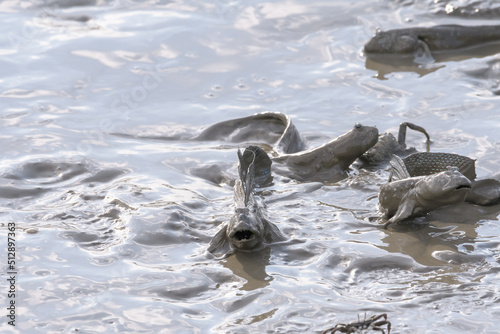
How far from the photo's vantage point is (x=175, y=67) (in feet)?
24.6

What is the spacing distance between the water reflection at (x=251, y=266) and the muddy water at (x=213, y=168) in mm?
15

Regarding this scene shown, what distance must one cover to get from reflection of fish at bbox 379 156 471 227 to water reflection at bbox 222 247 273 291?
2.87ft

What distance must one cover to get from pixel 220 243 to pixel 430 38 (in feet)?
16.1

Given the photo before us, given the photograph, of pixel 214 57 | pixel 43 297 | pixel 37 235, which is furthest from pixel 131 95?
pixel 43 297

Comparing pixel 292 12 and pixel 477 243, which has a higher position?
pixel 292 12

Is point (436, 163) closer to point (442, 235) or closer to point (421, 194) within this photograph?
A: point (421, 194)

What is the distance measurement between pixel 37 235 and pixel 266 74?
357 centimetres

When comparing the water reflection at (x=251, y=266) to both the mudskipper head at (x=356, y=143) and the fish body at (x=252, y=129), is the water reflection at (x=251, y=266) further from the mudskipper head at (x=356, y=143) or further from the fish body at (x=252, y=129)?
the fish body at (x=252, y=129)

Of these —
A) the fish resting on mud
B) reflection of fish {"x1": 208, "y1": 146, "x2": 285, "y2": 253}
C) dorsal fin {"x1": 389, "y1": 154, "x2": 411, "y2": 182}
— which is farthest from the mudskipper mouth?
the fish resting on mud

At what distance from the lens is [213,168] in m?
5.48

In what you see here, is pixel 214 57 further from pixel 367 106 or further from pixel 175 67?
pixel 367 106

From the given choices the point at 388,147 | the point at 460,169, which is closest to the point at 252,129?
the point at 388,147

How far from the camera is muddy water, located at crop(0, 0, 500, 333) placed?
3.58m

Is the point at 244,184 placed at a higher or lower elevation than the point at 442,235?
higher
